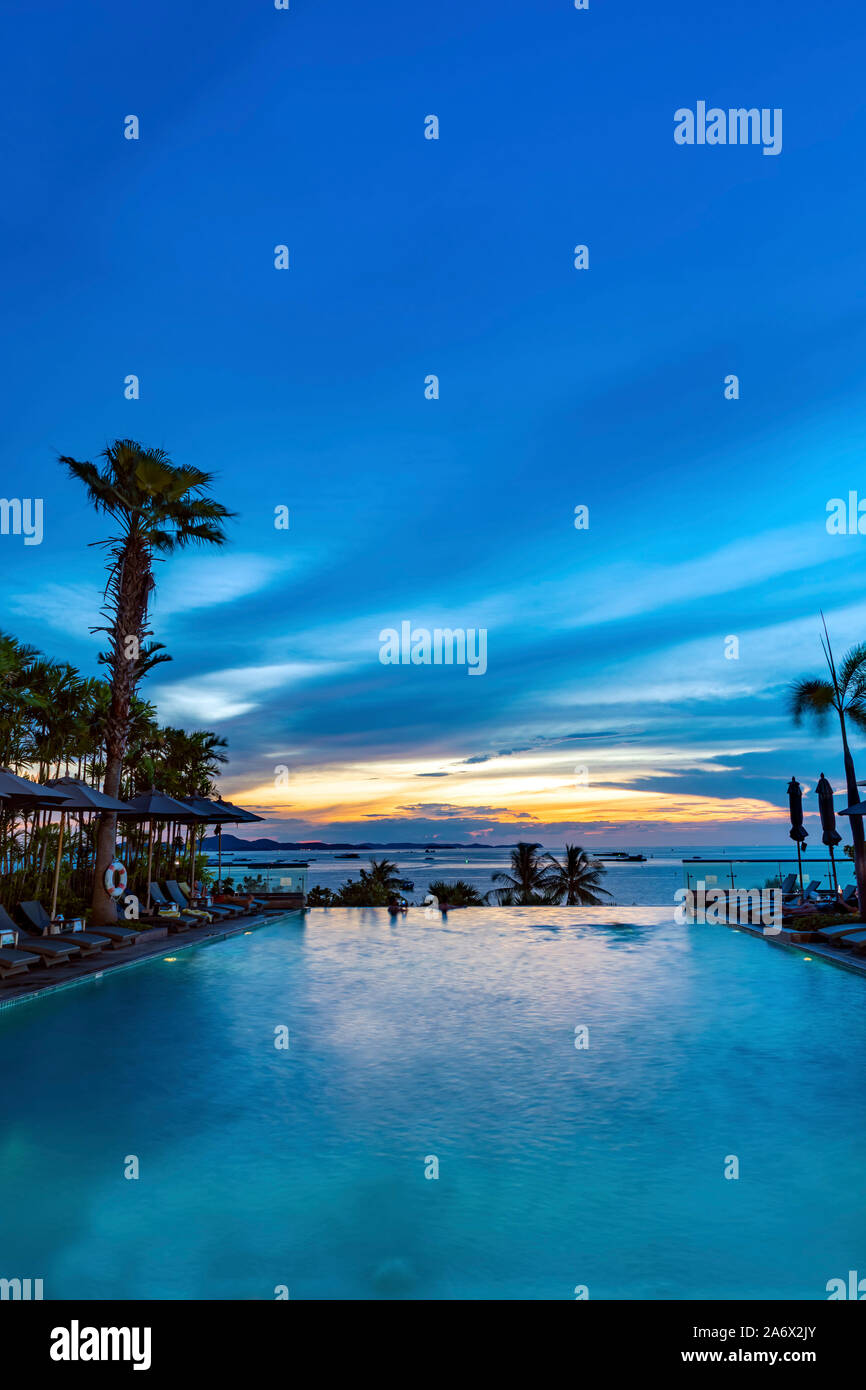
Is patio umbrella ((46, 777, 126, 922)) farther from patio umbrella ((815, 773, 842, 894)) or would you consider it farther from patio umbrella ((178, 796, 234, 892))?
patio umbrella ((815, 773, 842, 894))

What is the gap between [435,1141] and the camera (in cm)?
661

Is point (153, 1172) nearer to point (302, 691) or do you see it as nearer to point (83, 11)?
point (83, 11)

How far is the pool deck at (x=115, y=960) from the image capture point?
37.1 feet

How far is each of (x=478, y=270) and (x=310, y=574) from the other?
463 inches

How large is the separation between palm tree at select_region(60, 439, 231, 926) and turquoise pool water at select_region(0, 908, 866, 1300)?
22.1 ft

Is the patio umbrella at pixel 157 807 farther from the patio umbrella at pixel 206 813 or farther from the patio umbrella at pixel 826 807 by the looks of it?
the patio umbrella at pixel 826 807

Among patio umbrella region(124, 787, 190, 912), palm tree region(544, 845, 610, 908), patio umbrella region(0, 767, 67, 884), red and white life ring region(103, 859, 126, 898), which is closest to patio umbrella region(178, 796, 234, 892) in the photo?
patio umbrella region(124, 787, 190, 912)

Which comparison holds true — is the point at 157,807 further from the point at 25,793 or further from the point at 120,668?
the point at 25,793

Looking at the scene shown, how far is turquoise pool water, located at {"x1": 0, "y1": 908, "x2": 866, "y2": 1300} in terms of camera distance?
473 cm

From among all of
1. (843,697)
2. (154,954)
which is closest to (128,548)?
(154,954)

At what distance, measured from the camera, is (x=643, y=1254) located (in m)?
4.82

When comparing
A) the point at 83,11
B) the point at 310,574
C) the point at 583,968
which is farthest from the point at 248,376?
the point at 583,968

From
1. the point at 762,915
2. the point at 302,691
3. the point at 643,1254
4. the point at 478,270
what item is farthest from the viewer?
the point at 302,691

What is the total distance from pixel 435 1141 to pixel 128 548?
15.4 metres
